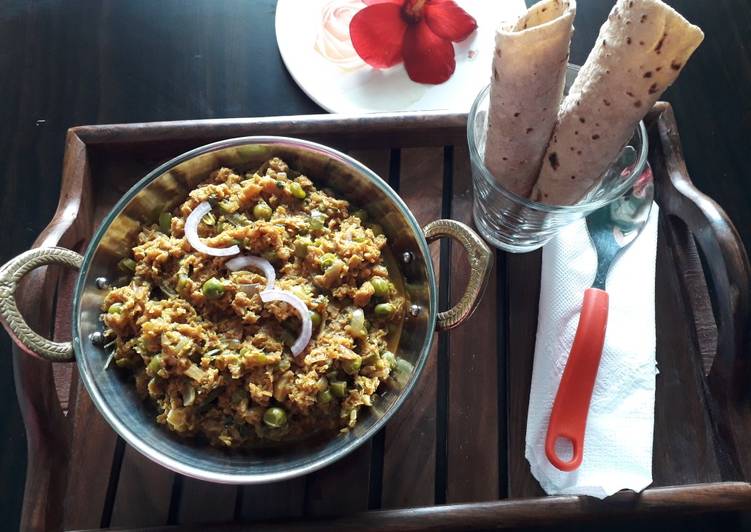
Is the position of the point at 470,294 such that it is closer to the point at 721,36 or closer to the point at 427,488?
the point at 427,488

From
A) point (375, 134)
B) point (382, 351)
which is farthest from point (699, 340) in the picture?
point (375, 134)

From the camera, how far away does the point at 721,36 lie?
1.50 meters

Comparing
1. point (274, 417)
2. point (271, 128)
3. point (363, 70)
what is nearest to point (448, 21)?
point (363, 70)

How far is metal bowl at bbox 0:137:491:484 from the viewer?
3.01 feet

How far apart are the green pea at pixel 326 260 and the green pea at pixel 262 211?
4.7 inches

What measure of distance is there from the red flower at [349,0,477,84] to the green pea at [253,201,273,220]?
0.51 metres

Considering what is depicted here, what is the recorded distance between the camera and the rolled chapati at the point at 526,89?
848 mm

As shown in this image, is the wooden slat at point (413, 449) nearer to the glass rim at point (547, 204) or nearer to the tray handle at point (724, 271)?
the glass rim at point (547, 204)

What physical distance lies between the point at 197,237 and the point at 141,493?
436 mm

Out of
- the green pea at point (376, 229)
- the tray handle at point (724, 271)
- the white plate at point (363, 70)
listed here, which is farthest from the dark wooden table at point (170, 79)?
the green pea at point (376, 229)

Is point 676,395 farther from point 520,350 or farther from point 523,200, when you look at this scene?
point 523,200

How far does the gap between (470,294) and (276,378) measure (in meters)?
0.32

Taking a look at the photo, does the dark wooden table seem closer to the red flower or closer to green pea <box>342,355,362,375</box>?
the red flower

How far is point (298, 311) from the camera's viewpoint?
3.16 feet
